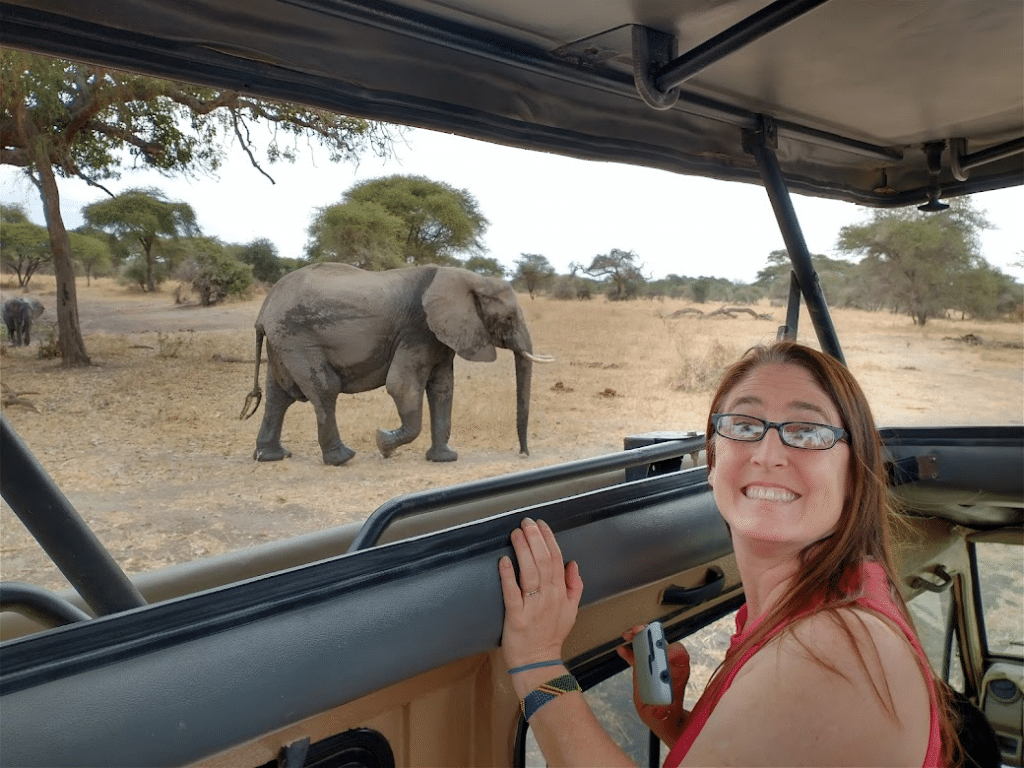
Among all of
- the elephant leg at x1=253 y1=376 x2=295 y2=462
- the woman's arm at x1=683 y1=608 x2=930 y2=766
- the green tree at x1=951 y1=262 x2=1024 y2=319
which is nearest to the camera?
the woman's arm at x1=683 y1=608 x2=930 y2=766

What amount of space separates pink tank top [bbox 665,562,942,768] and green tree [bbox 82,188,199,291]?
1.17 m

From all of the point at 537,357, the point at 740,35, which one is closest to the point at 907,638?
the point at 740,35

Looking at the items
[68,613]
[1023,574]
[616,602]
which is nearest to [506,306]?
[1023,574]

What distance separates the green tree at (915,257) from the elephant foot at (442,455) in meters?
1.82

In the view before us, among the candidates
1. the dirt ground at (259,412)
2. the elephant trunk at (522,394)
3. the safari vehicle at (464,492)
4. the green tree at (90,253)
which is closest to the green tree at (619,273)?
the dirt ground at (259,412)

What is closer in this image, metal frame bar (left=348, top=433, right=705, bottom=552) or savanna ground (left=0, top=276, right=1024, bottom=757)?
metal frame bar (left=348, top=433, right=705, bottom=552)

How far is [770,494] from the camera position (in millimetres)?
897

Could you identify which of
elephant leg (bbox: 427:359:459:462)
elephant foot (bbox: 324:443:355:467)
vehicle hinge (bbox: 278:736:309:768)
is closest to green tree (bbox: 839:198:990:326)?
elephant leg (bbox: 427:359:459:462)

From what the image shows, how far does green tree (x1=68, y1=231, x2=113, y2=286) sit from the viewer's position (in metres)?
1.32

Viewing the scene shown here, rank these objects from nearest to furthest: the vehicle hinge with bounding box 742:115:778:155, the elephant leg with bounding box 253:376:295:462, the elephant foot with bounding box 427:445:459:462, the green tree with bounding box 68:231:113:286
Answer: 1. the green tree with bounding box 68:231:113:286
2. the vehicle hinge with bounding box 742:115:778:155
3. the elephant leg with bounding box 253:376:295:462
4. the elephant foot with bounding box 427:445:459:462

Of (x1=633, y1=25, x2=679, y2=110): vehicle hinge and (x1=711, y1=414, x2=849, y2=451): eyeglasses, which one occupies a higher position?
(x1=633, y1=25, x2=679, y2=110): vehicle hinge

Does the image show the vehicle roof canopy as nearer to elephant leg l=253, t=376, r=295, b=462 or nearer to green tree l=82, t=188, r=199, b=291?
green tree l=82, t=188, r=199, b=291

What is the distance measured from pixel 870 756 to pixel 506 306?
4.64 meters

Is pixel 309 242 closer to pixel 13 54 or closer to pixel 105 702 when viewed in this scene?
pixel 13 54
